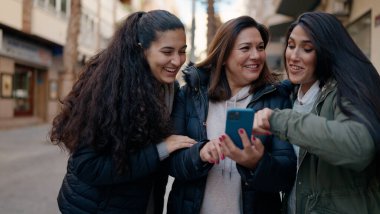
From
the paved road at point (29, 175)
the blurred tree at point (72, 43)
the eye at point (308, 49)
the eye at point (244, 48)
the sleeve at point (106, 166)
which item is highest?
the blurred tree at point (72, 43)

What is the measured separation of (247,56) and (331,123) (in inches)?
31.5

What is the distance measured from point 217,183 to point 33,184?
5.73 metres

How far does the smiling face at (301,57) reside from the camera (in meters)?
1.89

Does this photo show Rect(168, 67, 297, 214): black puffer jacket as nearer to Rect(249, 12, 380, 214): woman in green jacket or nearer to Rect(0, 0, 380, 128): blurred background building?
Rect(249, 12, 380, 214): woman in green jacket

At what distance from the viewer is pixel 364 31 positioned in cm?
847


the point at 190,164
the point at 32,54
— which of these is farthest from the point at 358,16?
the point at 32,54

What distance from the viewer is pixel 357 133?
1472mm

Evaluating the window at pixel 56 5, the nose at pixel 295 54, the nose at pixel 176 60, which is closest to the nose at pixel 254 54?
the nose at pixel 295 54

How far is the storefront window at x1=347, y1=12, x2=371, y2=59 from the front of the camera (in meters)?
8.06

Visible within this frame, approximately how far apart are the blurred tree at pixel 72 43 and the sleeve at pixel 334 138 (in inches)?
440

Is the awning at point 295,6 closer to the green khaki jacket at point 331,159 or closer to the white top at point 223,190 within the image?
the white top at point 223,190

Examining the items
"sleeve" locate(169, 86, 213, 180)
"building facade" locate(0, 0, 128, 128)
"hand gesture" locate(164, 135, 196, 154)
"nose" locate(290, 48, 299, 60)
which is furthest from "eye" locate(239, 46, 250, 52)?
"building facade" locate(0, 0, 128, 128)

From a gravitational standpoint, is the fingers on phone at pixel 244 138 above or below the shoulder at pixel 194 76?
below

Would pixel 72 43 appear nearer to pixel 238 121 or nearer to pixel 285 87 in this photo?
pixel 285 87
